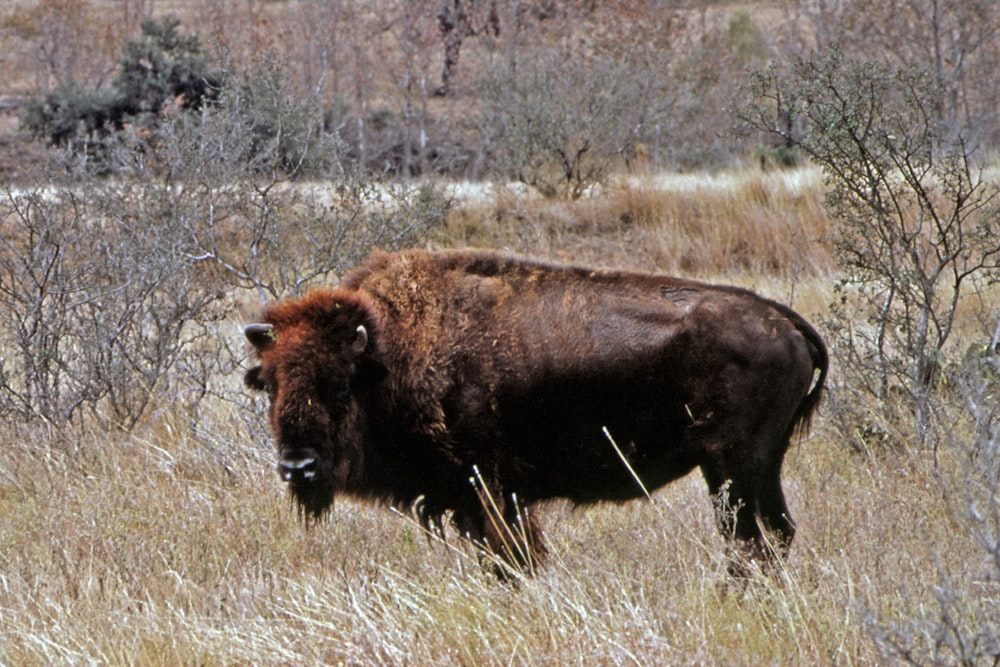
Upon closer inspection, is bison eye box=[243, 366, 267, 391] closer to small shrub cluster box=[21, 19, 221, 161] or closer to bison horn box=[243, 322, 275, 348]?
bison horn box=[243, 322, 275, 348]

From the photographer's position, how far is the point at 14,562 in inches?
227

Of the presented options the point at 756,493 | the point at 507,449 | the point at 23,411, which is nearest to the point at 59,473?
the point at 23,411

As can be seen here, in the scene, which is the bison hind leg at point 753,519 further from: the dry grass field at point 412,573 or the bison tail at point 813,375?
the bison tail at point 813,375

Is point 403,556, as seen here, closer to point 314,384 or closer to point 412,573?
point 412,573

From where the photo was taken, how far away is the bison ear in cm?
521

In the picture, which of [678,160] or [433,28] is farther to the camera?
[433,28]

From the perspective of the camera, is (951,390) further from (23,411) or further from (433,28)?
(433,28)

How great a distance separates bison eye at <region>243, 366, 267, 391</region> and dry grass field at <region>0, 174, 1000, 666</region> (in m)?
0.91

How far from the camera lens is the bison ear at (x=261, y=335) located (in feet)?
17.1

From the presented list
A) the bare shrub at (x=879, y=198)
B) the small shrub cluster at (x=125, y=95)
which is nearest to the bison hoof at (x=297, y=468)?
the bare shrub at (x=879, y=198)

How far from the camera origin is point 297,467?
5.00 metres

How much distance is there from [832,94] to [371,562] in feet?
14.9

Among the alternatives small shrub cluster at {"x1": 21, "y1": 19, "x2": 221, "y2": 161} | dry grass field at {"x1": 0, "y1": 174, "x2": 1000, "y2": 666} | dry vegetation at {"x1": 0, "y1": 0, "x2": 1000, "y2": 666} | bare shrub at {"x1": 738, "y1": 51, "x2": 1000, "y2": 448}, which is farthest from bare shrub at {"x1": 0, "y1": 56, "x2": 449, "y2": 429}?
small shrub cluster at {"x1": 21, "y1": 19, "x2": 221, "y2": 161}

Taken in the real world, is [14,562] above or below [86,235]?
below
